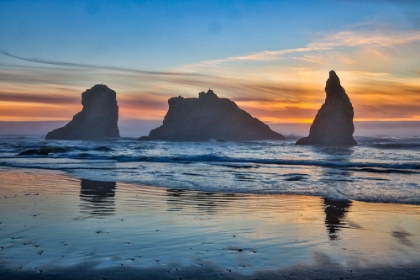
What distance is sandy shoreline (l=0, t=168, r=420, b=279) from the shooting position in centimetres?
581

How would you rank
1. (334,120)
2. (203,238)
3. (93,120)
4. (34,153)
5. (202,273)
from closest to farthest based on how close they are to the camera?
(202,273), (203,238), (34,153), (334,120), (93,120)

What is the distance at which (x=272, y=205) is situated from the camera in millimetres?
11742

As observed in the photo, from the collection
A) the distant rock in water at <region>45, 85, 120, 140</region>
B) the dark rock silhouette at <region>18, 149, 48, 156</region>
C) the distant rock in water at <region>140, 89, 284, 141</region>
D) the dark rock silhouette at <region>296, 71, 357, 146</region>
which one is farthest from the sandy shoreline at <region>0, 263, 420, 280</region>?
the distant rock in water at <region>45, 85, 120, 140</region>

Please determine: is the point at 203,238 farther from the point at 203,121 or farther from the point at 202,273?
the point at 203,121

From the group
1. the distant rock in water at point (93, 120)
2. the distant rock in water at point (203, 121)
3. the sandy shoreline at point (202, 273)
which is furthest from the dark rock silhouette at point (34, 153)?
the distant rock in water at point (93, 120)

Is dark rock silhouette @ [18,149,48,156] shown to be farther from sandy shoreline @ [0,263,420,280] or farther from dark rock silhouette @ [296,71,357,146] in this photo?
dark rock silhouette @ [296,71,357,146]

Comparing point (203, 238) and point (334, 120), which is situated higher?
point (334, 120)

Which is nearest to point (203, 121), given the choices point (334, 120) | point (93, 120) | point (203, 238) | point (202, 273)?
point (93, 120)

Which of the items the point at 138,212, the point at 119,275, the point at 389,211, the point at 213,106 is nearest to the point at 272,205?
the point at 389,211

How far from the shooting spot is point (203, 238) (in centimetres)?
768

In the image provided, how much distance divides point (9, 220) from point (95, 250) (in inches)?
136

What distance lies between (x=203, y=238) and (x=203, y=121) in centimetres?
15301

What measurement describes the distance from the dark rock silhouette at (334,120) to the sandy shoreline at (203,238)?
7560 centimetres

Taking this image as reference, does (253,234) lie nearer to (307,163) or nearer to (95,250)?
(95,250)
